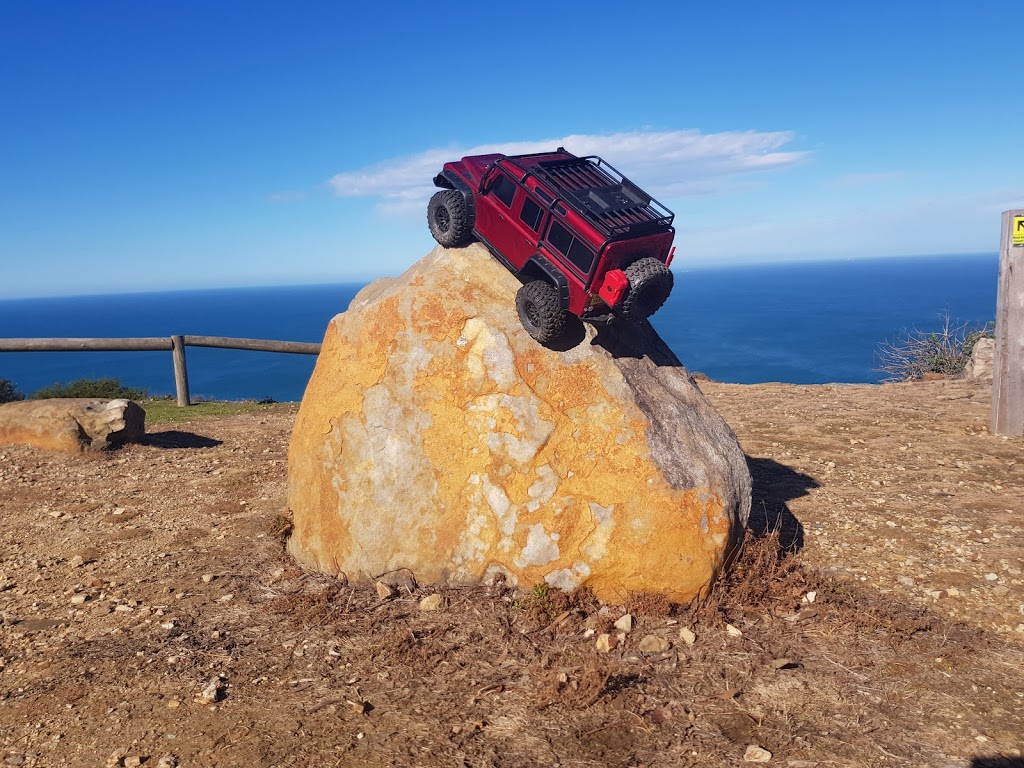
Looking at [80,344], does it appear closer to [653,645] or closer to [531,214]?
[531,214]

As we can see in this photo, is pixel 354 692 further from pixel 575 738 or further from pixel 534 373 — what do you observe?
pixel 534 373

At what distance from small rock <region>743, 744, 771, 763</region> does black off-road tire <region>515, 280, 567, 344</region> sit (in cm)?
293

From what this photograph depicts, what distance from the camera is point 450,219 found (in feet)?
20.0

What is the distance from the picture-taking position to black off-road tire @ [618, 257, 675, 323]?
16.5 feet

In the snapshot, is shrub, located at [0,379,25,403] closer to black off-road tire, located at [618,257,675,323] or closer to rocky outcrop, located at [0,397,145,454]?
rocky outcrop, located at [0,397,145,454]

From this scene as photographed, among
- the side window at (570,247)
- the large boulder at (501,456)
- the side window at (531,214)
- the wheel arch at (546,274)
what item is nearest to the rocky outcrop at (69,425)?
the large boulder at (501,456)

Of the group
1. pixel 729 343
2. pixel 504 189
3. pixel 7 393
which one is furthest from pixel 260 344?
pixel 729 343

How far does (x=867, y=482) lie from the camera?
25.6ft

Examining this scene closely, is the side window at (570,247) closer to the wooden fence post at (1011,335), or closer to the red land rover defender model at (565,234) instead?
the red land rover defender model at (565,234)

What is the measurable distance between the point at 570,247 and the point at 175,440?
7.52m

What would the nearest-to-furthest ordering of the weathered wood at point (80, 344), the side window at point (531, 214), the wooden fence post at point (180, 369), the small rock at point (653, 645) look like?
the small rock at point (653, 645), the side window at point (531, 214), the weathered wood at point (80, 344), the wooden fence post at point (180, 369)

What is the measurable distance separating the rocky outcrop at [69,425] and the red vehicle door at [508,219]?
624cm

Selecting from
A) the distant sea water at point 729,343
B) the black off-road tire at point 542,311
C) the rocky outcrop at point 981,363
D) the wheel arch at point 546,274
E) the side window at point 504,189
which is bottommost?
the distant sea water at point 729,343

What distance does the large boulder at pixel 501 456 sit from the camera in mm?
5016
